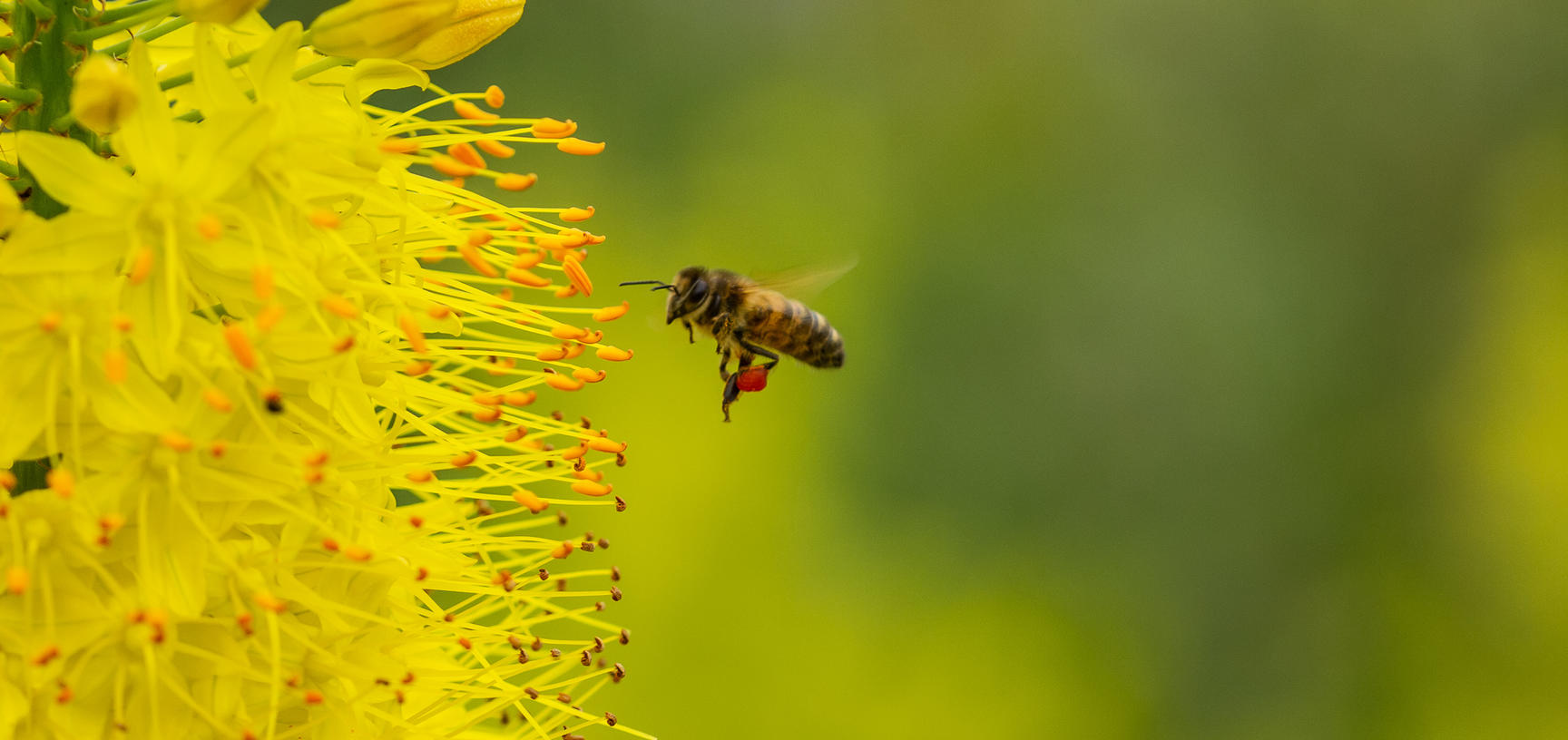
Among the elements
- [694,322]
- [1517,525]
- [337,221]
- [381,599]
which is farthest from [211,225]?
[1517,525]

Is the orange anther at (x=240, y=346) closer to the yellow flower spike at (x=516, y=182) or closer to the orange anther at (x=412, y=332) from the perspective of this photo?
the orange anther at (x=412, y=332)

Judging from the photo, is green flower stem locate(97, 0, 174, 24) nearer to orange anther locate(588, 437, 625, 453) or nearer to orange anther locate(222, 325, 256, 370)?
orange anther locate(222, 325, 256, 370)

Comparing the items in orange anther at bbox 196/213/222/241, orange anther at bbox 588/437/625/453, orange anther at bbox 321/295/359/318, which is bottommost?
orange anther at bbox 588/437/625/453

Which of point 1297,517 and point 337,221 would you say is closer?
point 337,221

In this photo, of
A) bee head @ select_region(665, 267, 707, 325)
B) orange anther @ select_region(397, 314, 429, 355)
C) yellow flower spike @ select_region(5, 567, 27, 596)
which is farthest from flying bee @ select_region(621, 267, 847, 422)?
yellow flower spike @ select_region(5, 567, 27, 596)

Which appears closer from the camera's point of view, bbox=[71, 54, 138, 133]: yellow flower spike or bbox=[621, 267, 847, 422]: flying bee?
bbox=[71, 54, 138, 133]: yellow flower spike

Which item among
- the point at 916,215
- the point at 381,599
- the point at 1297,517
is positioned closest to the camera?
the point at 381,599

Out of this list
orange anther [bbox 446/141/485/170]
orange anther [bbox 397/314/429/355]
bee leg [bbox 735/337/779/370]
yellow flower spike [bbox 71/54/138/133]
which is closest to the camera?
yellow flower spike [bbox 71/54/138/133]

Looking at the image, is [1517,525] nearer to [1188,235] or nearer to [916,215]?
[916,215]
